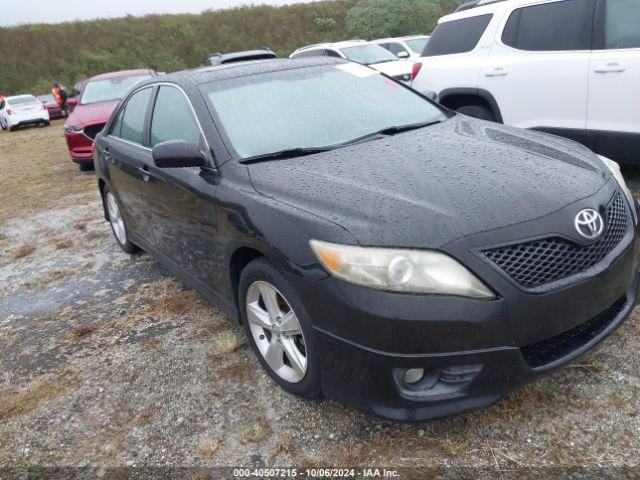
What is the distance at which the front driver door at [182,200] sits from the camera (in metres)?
2.94

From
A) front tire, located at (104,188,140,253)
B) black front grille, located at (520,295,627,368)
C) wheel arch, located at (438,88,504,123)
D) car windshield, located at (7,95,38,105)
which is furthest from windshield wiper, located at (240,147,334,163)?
car windshield, located at (7,95,38,105)

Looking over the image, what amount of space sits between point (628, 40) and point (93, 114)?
789 cm

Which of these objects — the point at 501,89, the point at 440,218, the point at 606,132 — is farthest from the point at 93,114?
the point at 440,218

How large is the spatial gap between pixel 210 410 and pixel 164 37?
37.7 meters

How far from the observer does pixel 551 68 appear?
16.2ft

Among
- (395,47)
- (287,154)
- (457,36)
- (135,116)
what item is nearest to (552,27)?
(457,36)

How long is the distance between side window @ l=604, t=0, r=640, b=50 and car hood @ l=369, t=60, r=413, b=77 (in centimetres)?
653

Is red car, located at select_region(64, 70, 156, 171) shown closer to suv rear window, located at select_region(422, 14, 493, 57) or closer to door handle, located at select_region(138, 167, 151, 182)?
suv rear window, located at select_region(422, 14, 493, 57)

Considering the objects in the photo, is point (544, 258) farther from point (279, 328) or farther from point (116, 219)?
point (116, 219)

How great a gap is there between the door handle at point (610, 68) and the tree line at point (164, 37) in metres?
28.3

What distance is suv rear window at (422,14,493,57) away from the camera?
5672 mm

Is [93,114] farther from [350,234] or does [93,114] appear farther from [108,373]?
[350,234]

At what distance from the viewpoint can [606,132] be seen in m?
4.62

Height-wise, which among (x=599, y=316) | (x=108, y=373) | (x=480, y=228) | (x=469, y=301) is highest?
(x=480, y=228)
